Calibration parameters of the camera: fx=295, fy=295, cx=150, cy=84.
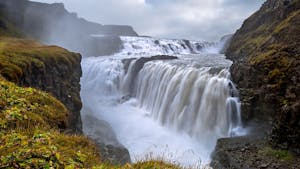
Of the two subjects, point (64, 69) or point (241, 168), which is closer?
point (241, 168)

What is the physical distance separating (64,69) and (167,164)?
19035 millimetres

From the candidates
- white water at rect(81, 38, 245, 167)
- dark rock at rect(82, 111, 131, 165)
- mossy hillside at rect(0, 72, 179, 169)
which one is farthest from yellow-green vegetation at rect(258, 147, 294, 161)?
→ mossy hillside at rect(0, 72, 179, 169)

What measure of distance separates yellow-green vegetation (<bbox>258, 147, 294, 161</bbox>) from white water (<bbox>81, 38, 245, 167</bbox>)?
14.4 feet

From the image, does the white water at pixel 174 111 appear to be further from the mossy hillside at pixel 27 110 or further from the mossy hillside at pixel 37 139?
the mossy hillside at pixel 37 139

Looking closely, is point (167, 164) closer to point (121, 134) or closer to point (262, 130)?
point (262, 130)

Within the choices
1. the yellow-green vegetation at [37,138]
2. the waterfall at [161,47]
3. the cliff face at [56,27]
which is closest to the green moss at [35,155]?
the yellow-green vegetation at [37,138]

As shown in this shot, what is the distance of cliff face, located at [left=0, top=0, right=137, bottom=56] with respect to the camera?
67250mm

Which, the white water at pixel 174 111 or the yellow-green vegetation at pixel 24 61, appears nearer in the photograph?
the yellow-green vegetation at pixel 24 61

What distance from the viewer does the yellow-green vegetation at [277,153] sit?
600 inches

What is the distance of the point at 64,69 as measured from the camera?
23.9 meters

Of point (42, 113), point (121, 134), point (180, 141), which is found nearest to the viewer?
point (42, 113)

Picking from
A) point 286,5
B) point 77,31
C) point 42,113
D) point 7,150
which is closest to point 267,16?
point 286,5

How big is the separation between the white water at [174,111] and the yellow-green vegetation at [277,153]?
172 inches

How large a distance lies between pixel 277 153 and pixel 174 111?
1412cm
